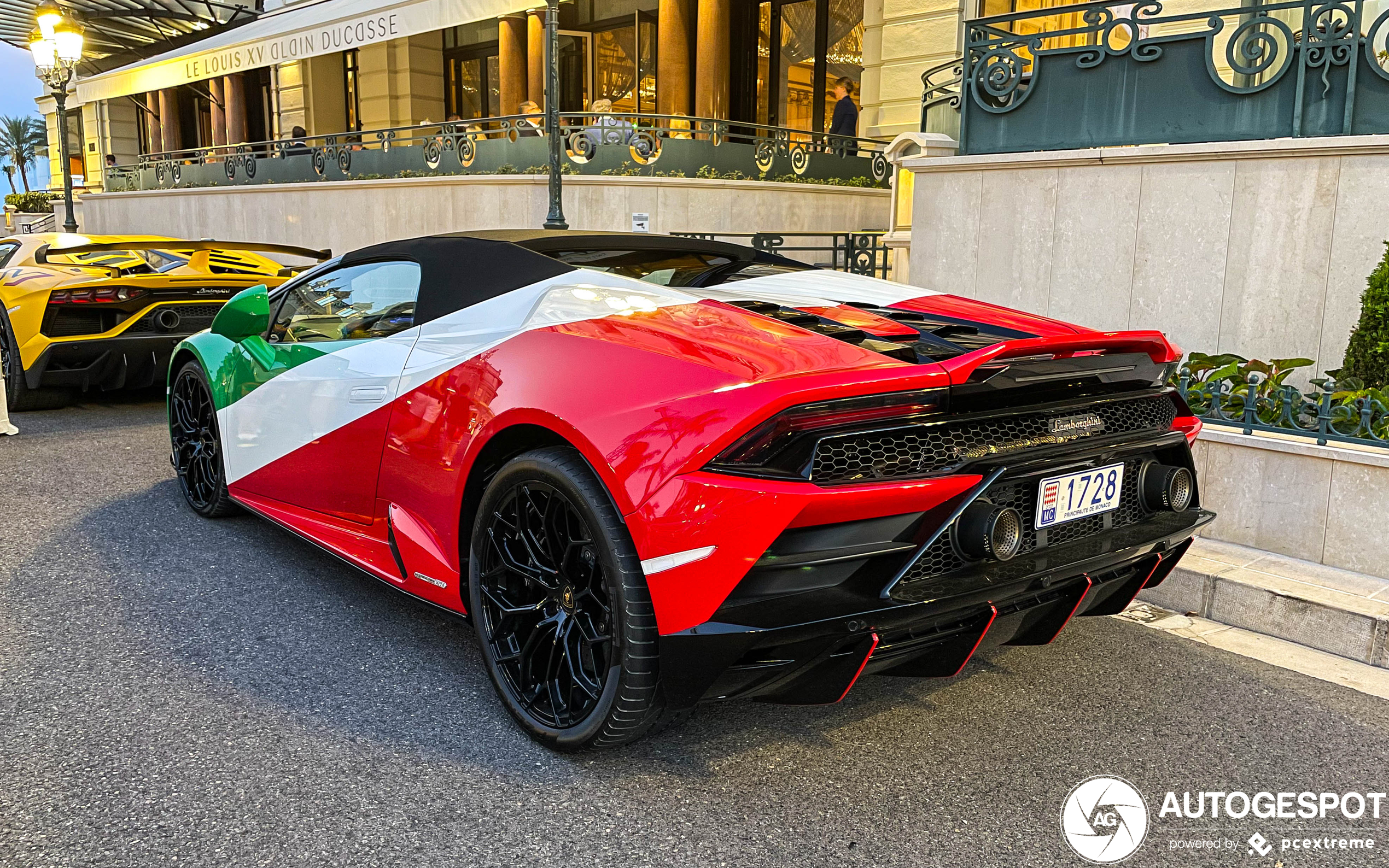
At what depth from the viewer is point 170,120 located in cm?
3381

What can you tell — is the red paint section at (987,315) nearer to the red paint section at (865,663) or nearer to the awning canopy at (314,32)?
the red paint section at (865,663)

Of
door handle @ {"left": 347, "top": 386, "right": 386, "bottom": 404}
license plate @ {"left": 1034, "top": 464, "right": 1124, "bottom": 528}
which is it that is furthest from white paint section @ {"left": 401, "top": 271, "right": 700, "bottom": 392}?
license plate @ {"left": 1034, "top": 464, "right": 1124, "bottom": 528}

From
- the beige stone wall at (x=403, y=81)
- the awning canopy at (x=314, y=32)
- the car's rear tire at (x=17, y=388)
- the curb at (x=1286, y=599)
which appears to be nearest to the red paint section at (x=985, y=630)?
the curb at (x=1286, y=599)

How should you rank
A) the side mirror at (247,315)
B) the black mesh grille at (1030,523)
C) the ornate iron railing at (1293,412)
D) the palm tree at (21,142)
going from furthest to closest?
1. the palm tree at (21,142)
2. the side mirror at (247,315)
3. the ornate iron railing at (1293,412)
4. the black mesh grille at (1030,523)

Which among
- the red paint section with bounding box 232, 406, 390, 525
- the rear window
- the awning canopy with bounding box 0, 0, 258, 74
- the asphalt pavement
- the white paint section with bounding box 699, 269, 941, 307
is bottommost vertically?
the asphalt pavement

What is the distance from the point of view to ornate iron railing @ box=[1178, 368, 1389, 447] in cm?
438

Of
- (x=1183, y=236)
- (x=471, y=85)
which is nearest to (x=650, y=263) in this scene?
(x=1183, y=236)

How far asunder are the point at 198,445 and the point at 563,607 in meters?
3.09

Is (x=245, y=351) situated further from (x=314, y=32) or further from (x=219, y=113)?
(x=219, y=113)

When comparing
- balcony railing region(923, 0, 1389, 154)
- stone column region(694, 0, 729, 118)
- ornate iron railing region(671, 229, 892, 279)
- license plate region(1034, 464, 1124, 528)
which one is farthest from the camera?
stone column region(694, 0, 729, 118)

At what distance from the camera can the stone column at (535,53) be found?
20094mm

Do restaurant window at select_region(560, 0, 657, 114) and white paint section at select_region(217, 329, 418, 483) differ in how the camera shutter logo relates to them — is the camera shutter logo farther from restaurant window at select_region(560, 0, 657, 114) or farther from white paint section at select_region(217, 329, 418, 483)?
restaurant window at select_region(560, 0, 657, 114)

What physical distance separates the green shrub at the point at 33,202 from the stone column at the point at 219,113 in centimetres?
661

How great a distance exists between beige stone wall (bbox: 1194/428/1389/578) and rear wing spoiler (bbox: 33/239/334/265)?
6.57 meters
